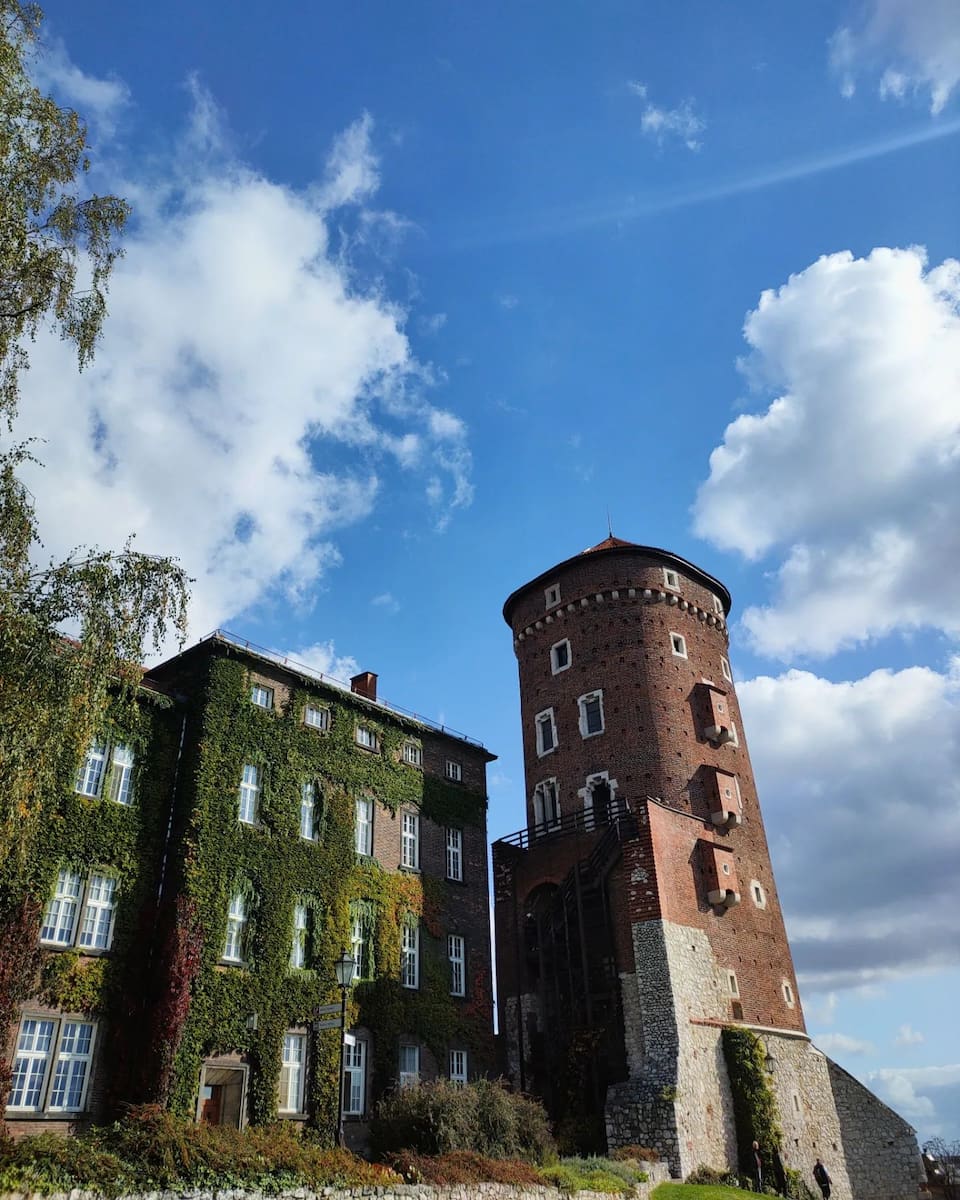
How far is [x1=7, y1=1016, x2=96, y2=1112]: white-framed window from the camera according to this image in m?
21.0

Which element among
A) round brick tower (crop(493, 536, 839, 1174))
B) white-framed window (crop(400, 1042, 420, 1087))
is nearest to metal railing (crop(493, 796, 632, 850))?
round brick tower (crop(493, 536, 839, 1174))

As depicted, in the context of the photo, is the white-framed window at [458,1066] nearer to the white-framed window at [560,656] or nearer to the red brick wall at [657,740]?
the red brick wall at [657,740]

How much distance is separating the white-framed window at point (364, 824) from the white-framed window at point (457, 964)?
4.54 metres

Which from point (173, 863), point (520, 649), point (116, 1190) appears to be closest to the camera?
point (116, 1190)

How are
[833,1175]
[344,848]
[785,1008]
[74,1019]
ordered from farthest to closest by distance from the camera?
[785,1008]
[833,1175]
[344,848]
[74,1019]

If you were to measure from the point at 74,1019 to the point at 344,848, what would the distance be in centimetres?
944

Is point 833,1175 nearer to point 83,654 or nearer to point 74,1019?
point 74,1019

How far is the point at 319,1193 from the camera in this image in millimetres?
16922

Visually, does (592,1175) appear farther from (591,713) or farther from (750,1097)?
(591,713)

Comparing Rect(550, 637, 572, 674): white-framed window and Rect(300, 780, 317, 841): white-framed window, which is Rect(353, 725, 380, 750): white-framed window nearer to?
Rect(300, 780, 317, 841): white-framed window

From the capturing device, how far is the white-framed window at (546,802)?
38.1 meters

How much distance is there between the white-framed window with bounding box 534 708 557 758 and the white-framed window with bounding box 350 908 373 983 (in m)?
12.5

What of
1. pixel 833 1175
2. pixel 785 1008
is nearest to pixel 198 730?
pixel 785 1008

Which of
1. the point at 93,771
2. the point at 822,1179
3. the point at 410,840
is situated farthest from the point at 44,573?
the point at 822,1179
